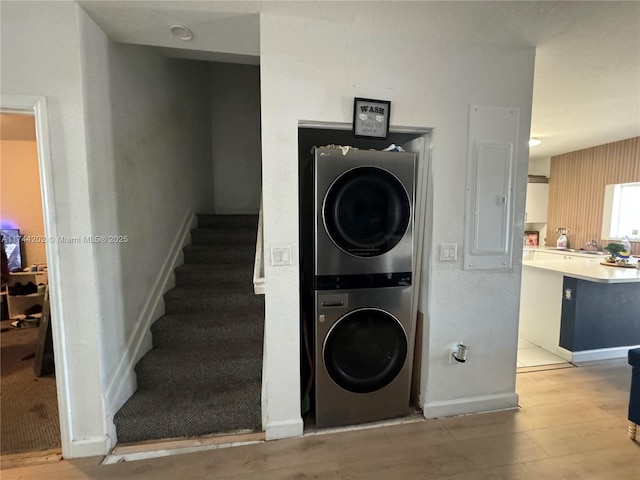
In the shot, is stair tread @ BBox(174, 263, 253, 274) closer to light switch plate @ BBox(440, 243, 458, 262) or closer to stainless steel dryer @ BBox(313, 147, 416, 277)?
stainless steel dryer @ BBox(313, 147, 416, 277)

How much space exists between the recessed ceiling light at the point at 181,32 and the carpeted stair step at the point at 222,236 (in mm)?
1745

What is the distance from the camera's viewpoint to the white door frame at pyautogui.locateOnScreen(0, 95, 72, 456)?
1.47 metres

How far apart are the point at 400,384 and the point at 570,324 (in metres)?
2.00

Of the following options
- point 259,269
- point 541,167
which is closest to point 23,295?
point 259,269

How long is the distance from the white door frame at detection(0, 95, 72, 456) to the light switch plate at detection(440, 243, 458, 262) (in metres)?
2.24

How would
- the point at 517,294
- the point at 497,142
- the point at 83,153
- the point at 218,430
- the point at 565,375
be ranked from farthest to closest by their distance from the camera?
the point at 565,375 < the point at 517,294 < the point at 497,142 < the point at 218,430 < the point at 83,153

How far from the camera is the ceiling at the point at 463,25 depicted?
151cm

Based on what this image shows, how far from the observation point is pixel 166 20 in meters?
1.60

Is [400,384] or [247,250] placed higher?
[247,250]

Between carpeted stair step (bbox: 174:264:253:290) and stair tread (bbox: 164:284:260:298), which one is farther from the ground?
carpeted stair step (bbox: 174:264:253:290)

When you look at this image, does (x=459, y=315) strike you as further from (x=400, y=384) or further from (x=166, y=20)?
(x=166, y=20)

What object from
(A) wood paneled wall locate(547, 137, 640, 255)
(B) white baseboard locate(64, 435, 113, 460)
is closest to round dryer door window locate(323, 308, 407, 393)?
(B) white baseboard locate(64, 435, 113, 460)

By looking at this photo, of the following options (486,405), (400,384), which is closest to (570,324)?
(486,405)

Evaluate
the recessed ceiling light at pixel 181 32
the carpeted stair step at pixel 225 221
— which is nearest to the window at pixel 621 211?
the carpeted stair step at pixel 225 221
